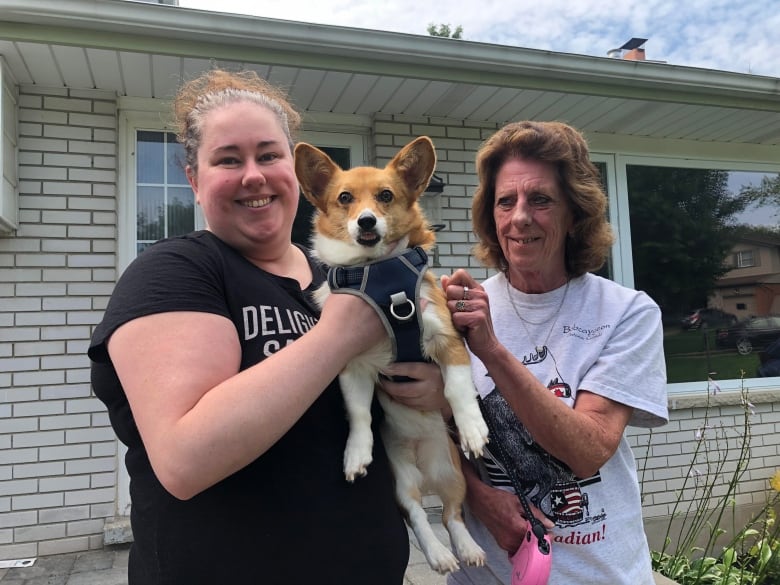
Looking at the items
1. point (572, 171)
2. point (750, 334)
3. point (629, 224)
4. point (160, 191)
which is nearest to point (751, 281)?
point (750, 334)

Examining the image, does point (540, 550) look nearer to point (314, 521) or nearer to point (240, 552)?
point (314, 521)

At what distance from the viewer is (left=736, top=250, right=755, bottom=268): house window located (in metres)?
5.61

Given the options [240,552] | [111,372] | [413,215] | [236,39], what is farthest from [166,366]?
[236,39]

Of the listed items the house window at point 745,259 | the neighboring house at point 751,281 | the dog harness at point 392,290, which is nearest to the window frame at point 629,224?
the neighboring house at point 751,281

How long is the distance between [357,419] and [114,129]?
3.45 m

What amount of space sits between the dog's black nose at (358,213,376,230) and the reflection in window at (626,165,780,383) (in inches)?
168

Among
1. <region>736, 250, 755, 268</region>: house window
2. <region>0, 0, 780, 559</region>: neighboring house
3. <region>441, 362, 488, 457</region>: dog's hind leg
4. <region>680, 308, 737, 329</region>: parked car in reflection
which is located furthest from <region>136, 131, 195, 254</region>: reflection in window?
<region>736, 250, 755, 268</region>: house window

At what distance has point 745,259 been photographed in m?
5.64

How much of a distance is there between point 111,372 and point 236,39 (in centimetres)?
290

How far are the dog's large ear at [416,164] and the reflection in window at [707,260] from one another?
404 centimetres

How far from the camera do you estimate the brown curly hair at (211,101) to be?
4.58ft

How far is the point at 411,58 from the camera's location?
373 cm

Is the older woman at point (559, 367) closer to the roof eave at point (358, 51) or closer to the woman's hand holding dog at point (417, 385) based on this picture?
the woman's hand holding dog at point (417, 385)

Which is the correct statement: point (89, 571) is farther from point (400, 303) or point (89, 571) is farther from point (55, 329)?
point (400, 303)
